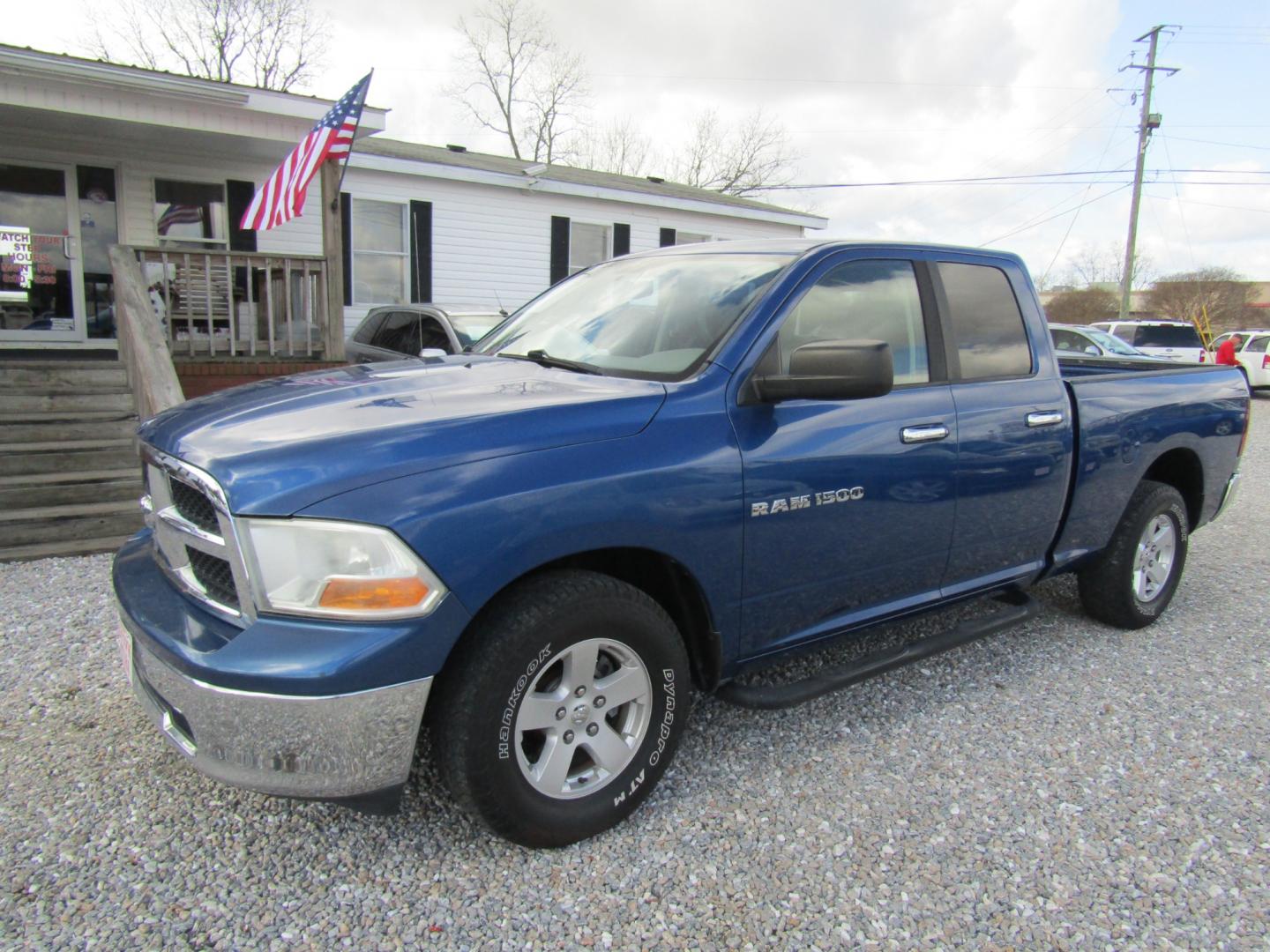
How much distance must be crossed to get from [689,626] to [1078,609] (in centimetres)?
305

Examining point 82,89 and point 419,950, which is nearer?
point 419,950

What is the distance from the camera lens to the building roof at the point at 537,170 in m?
12.5

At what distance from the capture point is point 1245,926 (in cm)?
230

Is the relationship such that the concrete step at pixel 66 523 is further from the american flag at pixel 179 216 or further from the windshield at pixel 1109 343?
the windshield at pixel 1109 343

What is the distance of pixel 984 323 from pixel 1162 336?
20.6m

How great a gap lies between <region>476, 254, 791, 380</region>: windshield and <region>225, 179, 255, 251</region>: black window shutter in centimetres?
799

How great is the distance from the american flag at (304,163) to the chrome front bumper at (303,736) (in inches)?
248

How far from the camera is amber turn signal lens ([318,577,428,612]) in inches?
81.4

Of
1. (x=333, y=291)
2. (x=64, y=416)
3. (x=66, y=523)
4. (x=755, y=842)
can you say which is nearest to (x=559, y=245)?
(x=333, y=291)

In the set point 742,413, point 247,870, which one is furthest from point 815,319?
point 247,870

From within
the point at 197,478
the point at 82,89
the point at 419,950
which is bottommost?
the point at 419,950

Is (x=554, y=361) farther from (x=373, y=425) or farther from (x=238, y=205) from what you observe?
(x=238, y=205)

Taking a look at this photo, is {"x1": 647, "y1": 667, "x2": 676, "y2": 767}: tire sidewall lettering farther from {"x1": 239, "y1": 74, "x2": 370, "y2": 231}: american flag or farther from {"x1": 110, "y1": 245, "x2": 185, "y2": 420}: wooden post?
{"x1": 239, "y1": 74, "x2": 370, "y2": 231}: american flag

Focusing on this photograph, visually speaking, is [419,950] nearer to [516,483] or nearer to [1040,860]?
[516,483]
